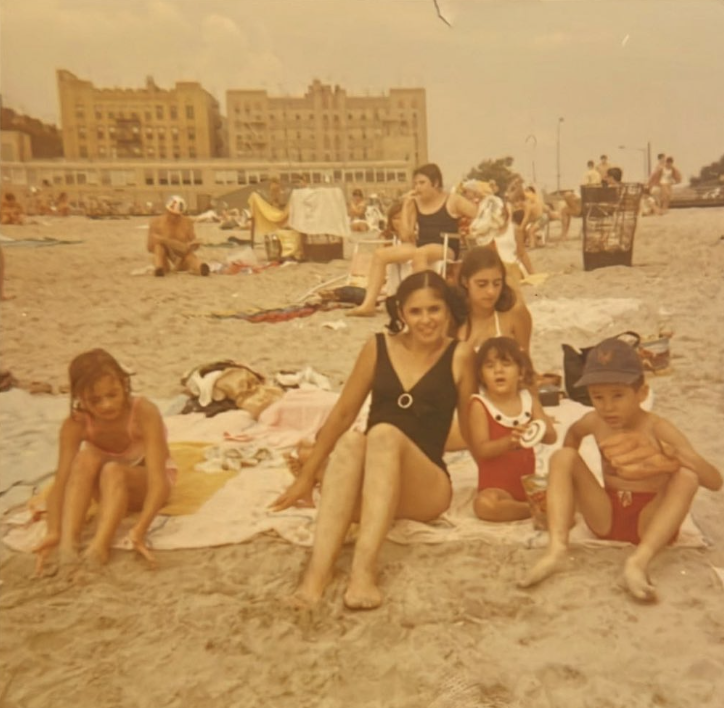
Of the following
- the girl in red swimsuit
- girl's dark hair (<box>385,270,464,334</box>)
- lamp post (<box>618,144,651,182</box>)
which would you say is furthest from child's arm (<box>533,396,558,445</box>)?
lamp post (<box>618,144,651,182</box>)

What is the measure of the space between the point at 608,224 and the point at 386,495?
134cm

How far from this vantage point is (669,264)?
273cm

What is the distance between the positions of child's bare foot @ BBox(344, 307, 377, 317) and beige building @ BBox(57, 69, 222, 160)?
0.65 metres

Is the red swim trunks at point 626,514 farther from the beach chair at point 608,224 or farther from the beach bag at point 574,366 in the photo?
the beach chair at point 608,224

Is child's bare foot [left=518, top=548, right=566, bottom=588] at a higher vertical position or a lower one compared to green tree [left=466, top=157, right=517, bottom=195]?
lower

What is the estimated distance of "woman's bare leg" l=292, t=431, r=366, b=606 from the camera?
2.19m

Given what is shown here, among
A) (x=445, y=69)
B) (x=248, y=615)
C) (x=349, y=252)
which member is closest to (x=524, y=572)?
(x=248, y=615)

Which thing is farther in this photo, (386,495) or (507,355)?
(507,355)

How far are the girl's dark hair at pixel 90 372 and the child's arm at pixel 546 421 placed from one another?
1218mm

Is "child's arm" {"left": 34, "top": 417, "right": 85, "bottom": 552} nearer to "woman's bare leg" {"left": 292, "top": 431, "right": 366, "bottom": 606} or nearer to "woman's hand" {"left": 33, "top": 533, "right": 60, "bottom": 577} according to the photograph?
"woman's hand" {"left": 33, "top": 533, "right": 60, "bottom": 577}

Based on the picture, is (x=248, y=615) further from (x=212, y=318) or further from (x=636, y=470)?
(x=636, y=470)

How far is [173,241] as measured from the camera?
2.59 m

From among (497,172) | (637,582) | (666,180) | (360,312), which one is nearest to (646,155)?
(666,180)

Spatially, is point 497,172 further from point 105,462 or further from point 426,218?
point 105,462
